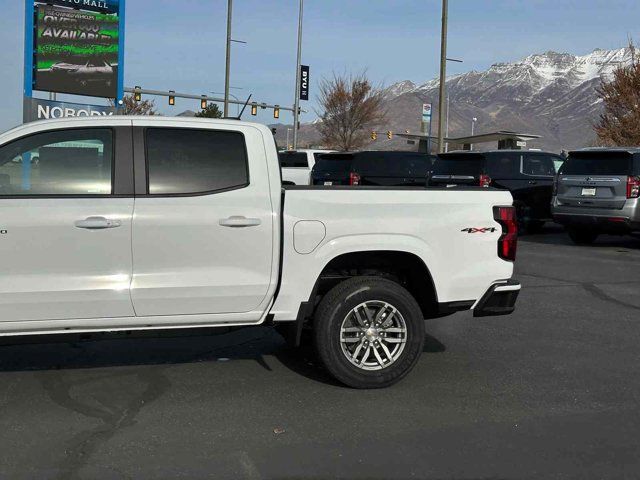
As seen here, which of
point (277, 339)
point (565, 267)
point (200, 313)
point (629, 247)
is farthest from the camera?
point (629, 247)

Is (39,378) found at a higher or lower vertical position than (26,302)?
lower

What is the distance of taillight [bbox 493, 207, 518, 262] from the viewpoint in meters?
5.50

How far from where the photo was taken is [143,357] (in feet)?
20.0

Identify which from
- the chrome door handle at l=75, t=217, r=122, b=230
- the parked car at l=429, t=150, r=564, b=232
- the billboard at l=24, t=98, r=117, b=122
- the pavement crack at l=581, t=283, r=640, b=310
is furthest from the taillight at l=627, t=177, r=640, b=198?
the billboard at l=24, t=98, r=117, b=122

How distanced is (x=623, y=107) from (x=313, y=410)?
2711cm

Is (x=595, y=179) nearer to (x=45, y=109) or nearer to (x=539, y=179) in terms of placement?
(x=539, y=179)

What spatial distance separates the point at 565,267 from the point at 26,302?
29.5 feet

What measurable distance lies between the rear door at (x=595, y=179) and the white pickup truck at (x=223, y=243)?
28.2 ft

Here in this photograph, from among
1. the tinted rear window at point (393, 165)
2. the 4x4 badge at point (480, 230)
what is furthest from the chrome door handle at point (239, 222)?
the tinted rear window at point (393, 165)

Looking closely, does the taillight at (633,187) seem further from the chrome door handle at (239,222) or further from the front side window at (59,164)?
the front side window at (59,164)

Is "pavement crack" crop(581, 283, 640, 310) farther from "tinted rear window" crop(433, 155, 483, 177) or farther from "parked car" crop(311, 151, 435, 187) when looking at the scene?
"parked car" crop(311, 151, 435, 187)

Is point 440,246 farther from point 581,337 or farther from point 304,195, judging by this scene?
point 581,337

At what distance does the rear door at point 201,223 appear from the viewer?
483 centimetres

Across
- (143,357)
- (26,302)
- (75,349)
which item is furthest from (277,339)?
(26,302)
